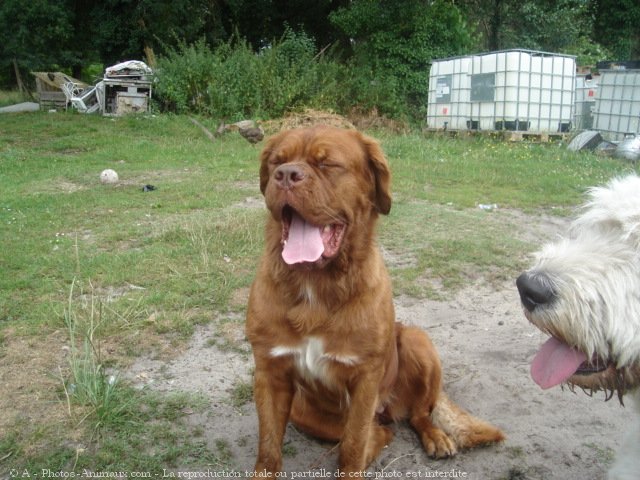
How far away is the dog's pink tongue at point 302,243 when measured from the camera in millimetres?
2738

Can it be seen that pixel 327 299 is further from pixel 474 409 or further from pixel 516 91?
pixel 516 91

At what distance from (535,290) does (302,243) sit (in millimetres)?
1159

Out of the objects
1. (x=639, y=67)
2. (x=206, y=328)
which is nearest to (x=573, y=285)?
(x=206, y=328)

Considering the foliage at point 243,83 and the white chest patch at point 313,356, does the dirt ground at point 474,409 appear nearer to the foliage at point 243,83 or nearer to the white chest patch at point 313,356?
the white chest patch at point 313,356

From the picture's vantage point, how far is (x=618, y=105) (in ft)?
48.4

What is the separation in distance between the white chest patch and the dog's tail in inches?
32.4

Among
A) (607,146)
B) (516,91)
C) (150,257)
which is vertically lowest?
(150,257)

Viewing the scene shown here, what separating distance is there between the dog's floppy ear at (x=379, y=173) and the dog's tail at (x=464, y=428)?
3.91 feet

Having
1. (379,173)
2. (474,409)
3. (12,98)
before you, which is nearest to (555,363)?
(379,173)

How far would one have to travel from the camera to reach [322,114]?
1628cm

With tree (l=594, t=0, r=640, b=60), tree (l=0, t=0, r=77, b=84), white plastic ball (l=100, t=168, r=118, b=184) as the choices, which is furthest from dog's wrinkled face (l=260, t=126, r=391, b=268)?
tree (l=594, t=0, r=640, b=60)

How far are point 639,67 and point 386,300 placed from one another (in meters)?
15.7

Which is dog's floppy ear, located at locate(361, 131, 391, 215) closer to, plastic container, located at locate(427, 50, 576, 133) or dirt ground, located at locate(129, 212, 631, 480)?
dirt ground, located at locate(129, 212, 631, 480)

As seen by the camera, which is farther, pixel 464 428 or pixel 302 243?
pixel 464 428
